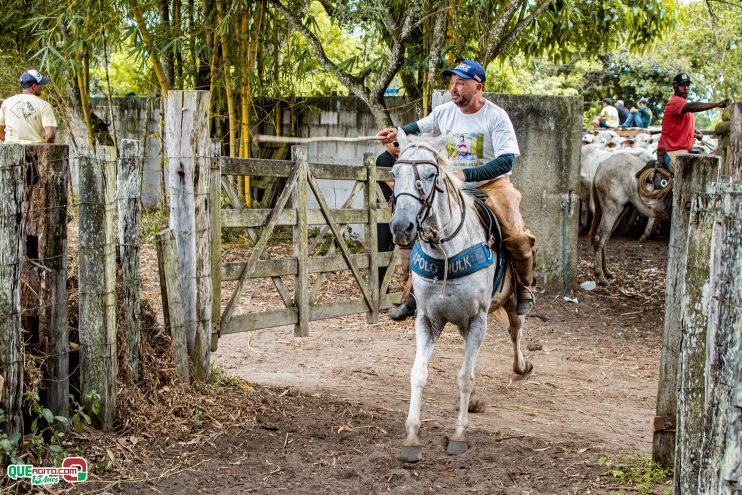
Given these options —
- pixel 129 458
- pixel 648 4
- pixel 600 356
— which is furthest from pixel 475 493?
pixel 648 4

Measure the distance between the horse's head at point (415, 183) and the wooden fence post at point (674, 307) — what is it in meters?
1.43

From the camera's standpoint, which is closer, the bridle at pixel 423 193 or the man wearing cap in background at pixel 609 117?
the bridle at pixel 423 193

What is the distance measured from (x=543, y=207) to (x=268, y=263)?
4894mm

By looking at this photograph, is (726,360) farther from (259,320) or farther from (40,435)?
(259,320)

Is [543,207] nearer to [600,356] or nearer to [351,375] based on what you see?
[600,356]

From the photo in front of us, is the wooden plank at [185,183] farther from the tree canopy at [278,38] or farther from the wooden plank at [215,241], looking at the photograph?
the tree canopy at [278,38]

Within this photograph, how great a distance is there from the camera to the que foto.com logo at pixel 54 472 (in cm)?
427

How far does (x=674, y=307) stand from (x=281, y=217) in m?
3.49

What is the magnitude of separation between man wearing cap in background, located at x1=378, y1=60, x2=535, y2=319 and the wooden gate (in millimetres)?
1181

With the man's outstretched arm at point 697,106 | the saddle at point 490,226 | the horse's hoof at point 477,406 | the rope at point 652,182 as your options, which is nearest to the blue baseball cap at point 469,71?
the saddle at point 490,226

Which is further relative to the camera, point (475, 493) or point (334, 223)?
point (334, 223)

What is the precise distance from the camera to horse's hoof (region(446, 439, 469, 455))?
5414 mm

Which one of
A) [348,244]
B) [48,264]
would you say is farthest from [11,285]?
[348,244]

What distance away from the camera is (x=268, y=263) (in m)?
7.02
